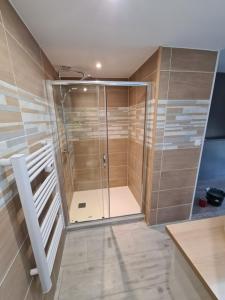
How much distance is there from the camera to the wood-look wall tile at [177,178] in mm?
1737

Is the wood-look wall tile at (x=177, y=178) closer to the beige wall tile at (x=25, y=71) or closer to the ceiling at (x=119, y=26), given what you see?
the ceiling at (x=119, y=26)

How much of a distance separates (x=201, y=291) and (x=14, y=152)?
1.31 m

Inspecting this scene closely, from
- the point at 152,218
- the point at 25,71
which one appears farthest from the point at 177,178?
the point at 25,71

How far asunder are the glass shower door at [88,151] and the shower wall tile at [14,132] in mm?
1067

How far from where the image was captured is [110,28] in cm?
109

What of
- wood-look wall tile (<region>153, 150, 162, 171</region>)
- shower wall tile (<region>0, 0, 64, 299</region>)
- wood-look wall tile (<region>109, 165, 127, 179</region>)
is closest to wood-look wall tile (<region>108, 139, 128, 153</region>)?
wood-look wall tile (<region>109, 165, 127, 179</region>)

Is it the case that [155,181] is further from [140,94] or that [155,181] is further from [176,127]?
[140,94]

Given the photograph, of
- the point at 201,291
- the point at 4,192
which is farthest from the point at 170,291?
the point at 4,192

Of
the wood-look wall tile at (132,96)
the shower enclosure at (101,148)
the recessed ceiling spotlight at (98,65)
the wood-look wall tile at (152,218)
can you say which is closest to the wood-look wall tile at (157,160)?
the shower enclosure at (101,148)

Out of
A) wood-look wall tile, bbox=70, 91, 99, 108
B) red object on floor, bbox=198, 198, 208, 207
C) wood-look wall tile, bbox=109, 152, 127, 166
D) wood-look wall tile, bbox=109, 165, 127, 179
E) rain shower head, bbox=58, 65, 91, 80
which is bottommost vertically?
red object on floor, bbox=198, 198, 208, 207

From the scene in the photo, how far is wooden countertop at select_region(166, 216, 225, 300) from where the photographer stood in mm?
675

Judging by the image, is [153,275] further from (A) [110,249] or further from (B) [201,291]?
(B) [201,291]

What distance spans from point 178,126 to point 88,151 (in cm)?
149

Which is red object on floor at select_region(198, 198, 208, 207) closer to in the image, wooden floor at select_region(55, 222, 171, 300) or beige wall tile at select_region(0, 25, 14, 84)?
wooden floor at select_region(55, 222, 171, 300)
